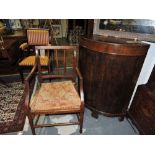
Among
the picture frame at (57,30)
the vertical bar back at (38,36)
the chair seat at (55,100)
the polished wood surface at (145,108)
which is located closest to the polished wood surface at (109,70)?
the polished wood surface at (145,108)

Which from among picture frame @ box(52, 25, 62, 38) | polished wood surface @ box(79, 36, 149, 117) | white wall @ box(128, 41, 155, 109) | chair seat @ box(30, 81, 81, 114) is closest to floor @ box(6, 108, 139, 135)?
polished wood surface @ box(79, 36, 149, 117)

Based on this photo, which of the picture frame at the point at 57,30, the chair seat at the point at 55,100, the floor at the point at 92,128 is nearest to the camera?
the chair seat at the point at 55,100

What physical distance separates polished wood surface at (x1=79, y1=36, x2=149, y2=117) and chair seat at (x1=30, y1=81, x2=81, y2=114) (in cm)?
34

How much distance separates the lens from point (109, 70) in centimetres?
173

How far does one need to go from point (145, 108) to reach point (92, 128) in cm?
75

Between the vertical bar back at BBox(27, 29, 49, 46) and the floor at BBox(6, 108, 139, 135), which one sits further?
the vertical bar back at BBox(27, 29, 49, 46)

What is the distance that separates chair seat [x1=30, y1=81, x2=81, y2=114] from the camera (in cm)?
→ 155

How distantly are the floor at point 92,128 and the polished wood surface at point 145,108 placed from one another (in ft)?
0.58

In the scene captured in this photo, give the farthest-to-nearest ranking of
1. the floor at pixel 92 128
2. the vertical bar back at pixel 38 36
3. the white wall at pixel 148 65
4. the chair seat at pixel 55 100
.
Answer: the vertical bar back at pixel 38 36
the floor at pixel 92 128
the white wall at pixel 148 65
the chair seat at pixel 55 100

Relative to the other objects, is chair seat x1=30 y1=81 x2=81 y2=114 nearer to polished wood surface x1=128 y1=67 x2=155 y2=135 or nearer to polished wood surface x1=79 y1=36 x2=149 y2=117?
polished wood surface x1=79 y1=36 x2=149 y2=117

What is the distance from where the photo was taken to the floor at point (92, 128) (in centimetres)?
191

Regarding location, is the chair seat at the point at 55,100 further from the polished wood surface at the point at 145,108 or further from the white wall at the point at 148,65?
the white wall at the point at 148,65

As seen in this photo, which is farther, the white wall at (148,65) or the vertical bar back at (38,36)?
the vertical bar back at (38,36)

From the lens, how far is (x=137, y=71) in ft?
5.72
